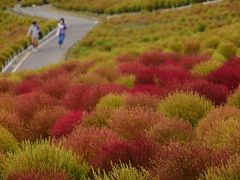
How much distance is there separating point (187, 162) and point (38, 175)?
1.54 m

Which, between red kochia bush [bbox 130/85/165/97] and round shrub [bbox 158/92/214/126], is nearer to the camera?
round shrub [bbox 158/92/214/126]

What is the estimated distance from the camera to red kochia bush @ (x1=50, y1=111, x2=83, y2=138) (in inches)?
330

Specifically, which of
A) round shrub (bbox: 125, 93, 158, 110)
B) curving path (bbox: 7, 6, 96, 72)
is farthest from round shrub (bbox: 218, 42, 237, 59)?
curving path (bbox: 7, 6, 96, 72)

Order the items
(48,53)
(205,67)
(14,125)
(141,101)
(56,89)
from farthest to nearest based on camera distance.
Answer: (48,53) → (205,67) → (56,89) → (141,101) → (14,125)

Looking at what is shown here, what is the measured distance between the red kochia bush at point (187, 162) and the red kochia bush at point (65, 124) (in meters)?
3.26

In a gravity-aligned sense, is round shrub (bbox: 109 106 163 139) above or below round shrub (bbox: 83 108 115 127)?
above

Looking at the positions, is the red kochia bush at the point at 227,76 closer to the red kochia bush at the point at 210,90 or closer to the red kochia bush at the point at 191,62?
the red kochia bush at the point at 210,90

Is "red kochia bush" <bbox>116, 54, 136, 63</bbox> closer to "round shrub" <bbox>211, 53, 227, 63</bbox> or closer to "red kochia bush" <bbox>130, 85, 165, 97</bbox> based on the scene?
"round shrub" <bbox>211, 53, 227, 63</bbox>

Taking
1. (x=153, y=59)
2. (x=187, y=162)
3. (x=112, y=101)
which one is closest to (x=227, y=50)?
(x=153, y=59)

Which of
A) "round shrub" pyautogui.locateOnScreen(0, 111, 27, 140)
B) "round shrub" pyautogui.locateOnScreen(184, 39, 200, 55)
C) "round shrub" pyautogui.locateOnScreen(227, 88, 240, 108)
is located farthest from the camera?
"round shrub" pyautogui.locateOnScreen(184, 39, 200, 55)

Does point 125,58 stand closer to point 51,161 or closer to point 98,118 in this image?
point 98,118

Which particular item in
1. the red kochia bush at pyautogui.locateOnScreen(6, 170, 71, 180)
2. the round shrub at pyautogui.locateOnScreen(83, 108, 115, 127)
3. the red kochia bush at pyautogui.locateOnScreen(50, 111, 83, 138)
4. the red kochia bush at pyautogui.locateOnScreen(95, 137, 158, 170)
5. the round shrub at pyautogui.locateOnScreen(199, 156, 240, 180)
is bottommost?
the red kochia bush at pyautogui.locateOnScreen(50, 111, 83, 138)

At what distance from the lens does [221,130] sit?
611 cm

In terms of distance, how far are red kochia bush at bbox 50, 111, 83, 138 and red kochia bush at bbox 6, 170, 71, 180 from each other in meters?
2.70
